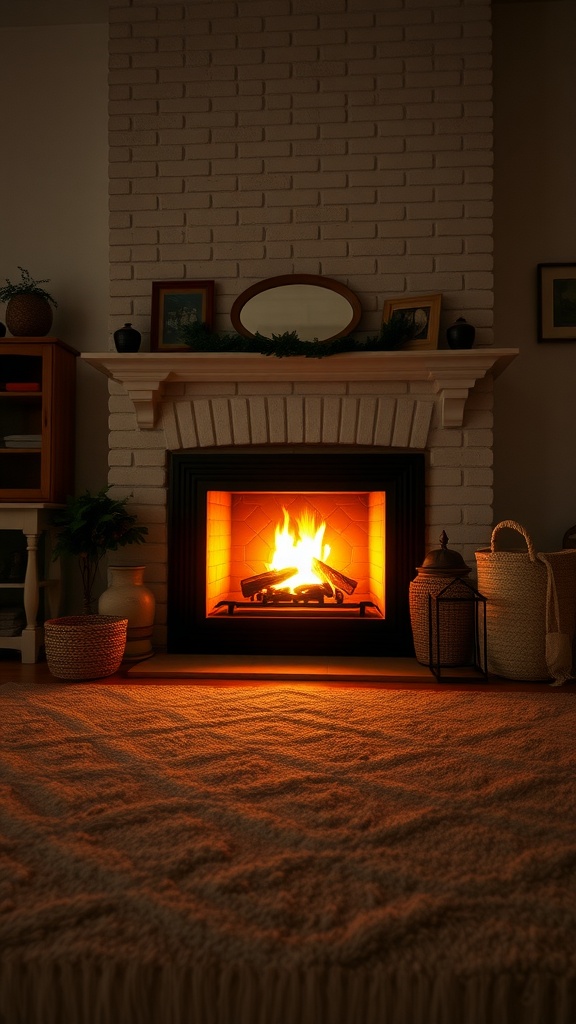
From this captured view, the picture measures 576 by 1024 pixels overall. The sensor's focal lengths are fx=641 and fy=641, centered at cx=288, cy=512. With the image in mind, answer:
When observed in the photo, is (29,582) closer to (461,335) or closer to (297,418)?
(297,418)

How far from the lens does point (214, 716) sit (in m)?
1.83

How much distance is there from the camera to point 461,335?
8.04 ft

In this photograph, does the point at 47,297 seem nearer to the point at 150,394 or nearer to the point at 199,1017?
the point at 150,394

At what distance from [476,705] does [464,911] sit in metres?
1.12

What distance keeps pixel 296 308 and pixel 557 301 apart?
48.0 inches

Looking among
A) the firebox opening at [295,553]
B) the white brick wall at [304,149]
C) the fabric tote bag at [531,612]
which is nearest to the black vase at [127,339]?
the white brick wall at [304,149]

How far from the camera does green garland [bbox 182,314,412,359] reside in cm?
244

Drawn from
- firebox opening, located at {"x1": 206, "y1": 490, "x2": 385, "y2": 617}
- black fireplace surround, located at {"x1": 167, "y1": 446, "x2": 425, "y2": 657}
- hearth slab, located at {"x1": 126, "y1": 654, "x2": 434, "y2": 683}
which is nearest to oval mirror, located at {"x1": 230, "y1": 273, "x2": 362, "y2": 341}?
black fireplace surround, located at {"x1": 167, "y1": 446, "x2": 425, "y2": 657}

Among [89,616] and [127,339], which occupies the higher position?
[127,339]

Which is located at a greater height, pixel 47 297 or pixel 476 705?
pixel 47 297

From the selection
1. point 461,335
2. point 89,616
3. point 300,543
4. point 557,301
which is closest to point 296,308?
point 461,335

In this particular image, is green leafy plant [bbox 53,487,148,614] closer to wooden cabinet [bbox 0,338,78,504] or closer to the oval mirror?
wooden cabinet [bbox 0,338,78,504]

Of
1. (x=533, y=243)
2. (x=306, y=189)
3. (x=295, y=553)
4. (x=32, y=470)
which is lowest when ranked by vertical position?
(x=295, y=553)

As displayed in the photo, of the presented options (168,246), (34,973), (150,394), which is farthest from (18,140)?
(34,973)
